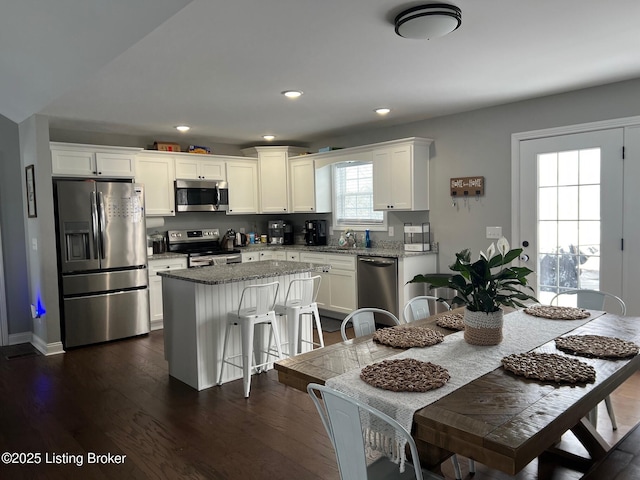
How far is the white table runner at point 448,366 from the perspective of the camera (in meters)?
1.59

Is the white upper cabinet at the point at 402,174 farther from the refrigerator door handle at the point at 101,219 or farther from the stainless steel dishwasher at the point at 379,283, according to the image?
the refrigerator door handle at the point at 101,219

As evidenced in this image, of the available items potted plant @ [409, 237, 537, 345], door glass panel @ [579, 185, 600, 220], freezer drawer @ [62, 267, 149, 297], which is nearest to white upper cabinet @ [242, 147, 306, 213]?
freezer drawer @ [62, 267, 149, 297]

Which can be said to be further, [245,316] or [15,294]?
[15,294]

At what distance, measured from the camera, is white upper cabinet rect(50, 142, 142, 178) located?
4949mm

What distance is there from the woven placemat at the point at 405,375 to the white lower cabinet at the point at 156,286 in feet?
13.5

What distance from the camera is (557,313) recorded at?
9.07 feet

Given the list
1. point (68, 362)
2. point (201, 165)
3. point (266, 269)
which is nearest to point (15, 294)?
point (68, 362)

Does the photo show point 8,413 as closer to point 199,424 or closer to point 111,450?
point 111,450

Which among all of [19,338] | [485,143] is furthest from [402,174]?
[19,338]

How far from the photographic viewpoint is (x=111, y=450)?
278 cm

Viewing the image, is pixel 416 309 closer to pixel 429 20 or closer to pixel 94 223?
pixel 429 20

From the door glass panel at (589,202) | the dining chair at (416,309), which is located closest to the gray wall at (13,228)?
the dining chair at (416,309)

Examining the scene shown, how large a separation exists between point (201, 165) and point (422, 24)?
4.25 metres

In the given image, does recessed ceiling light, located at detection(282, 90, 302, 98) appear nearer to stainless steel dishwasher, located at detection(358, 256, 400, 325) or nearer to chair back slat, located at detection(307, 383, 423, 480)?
stainless steel dishwasher, located at detection(358, 256, 400, 325)
